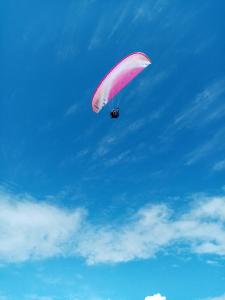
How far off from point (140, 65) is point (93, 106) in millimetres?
6480

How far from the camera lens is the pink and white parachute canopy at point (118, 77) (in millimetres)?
56250

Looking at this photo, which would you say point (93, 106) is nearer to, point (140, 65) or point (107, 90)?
point (107, 90)

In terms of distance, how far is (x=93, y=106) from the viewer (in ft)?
189

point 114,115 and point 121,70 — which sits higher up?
point 121,70

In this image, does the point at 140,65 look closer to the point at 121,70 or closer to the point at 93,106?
the point at 121,70

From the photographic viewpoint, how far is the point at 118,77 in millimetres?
57438

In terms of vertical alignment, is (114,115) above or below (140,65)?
below

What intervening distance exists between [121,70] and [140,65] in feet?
6.66

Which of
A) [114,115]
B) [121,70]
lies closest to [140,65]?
[121,70]

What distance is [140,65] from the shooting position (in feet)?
186

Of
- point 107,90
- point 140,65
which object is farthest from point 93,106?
point 140,65

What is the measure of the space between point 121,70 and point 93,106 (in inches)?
187

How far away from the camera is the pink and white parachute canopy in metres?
56.2
